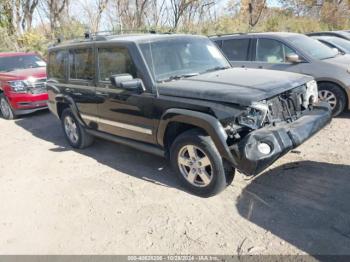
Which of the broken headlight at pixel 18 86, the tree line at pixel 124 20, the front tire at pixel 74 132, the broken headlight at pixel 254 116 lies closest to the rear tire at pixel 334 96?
the broken headlight at pixel 254 116

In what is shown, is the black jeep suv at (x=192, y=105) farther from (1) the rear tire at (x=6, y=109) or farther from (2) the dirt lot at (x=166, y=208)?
(1) the rear tire at (x=6, y=109)

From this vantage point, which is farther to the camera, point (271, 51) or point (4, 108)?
point (4, 108)

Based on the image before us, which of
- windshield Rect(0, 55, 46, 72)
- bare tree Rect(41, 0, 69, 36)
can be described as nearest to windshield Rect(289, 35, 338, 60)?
windshield Rect(0, 55, 46, 72)

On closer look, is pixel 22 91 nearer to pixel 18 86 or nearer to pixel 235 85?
pixel 18 86

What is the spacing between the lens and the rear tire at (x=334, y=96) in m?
6.27

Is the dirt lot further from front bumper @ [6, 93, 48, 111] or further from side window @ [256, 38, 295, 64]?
front bumper @ [6, 93, 48, 111]

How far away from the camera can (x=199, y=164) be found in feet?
12.7

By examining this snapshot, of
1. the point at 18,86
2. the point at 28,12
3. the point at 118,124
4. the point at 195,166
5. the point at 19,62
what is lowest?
the point at 195,166

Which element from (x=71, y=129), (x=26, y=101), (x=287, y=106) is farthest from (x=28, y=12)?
(x=287, y=106)

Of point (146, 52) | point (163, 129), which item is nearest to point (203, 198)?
point (163, 129)

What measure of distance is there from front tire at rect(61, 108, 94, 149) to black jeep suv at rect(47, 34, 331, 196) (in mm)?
309

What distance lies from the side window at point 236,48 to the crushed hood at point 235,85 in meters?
2.97

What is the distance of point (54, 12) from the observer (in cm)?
2162

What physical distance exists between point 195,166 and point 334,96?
12.4 ft
